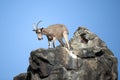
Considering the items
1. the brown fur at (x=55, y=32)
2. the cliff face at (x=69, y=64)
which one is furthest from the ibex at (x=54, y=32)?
the cliff face at (x=69, y=64)

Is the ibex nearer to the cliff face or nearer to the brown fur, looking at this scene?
the brown fur

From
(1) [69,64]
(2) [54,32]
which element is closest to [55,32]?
(2) [54,32]

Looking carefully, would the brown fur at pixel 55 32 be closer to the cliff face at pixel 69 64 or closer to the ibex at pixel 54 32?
the ibex at pixel 54 32

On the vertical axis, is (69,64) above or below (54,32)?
below

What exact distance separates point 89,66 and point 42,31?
25.2 ft

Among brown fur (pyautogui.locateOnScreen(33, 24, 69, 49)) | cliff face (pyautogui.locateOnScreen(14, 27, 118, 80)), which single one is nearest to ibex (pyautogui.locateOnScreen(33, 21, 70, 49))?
brown fur (pyautogui.locateOnScreen(33, 24, 69, 49))

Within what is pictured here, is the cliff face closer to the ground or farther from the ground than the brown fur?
closer to the ground

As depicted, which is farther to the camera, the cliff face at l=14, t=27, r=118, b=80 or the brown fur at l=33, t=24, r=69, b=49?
the brown fur at l=33, t=24, r=69, b=49

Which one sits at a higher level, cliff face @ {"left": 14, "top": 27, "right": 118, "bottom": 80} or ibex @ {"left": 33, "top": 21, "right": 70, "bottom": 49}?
ibex @ {"left": 33, "top": 21, "right": 70, "bottom": 49}

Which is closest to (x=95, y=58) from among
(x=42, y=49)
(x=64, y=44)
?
(x=64, y=44)

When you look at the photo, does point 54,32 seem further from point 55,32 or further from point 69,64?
point 69,64

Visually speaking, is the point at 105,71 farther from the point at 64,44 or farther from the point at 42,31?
the point at 42,31

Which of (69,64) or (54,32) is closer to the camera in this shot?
(69,64)

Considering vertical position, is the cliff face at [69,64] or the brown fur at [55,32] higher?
the brown fur at [55,32]
